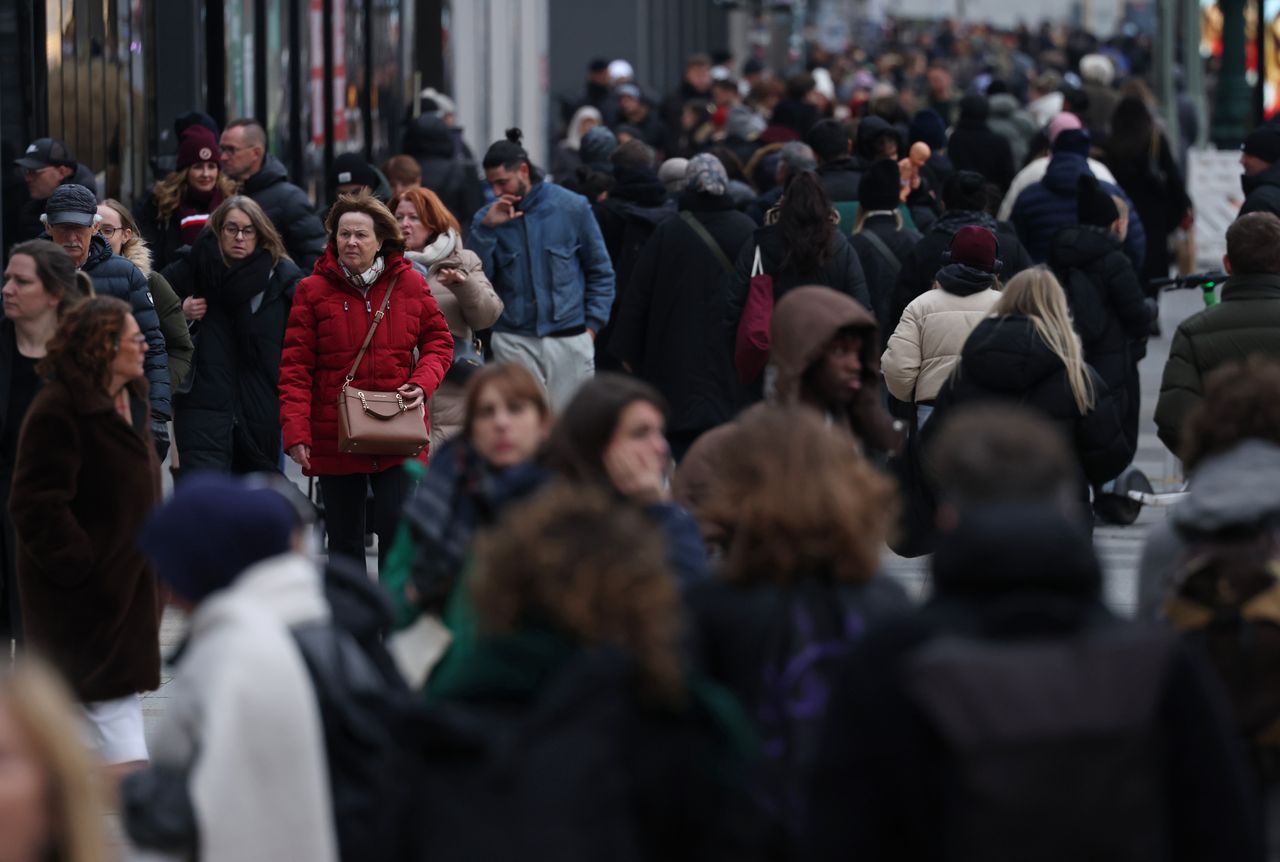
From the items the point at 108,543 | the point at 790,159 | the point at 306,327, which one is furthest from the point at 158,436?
the point at 790,159

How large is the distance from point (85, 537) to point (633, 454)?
2.36 meters

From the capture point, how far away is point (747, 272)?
35.2 feet

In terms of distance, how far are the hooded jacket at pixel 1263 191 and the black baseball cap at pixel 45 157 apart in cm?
551

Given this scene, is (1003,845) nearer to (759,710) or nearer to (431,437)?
(759,710)

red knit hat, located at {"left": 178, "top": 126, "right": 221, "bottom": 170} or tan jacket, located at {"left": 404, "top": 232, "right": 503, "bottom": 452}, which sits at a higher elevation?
red knit hat, located at {"left": 178, "top": 126, "right": 221, "bottom": 170}

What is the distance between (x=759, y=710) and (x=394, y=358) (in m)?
5.47

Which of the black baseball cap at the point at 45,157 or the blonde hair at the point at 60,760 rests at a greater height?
the black baseball cap at the point at 45,157

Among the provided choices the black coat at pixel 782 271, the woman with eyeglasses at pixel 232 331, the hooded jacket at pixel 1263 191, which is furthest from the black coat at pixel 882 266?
the woman with eyeglasses at pixel 232 331

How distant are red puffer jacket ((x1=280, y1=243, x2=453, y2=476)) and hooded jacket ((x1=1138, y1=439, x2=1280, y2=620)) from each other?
4.92m

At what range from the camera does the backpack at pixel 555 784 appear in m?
3.72

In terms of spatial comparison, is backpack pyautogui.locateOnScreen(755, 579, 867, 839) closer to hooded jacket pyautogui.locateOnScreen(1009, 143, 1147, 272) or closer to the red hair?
the red hair

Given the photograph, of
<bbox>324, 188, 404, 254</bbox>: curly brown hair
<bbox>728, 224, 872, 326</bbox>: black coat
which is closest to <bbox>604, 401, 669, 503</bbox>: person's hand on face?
<bbox>324, 188, 404, 254</bbox>: curly brown hair

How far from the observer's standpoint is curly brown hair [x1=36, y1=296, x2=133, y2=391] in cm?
687

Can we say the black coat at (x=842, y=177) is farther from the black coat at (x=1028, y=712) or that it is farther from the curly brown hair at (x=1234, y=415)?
the black coat at (x=1028, y=712)
